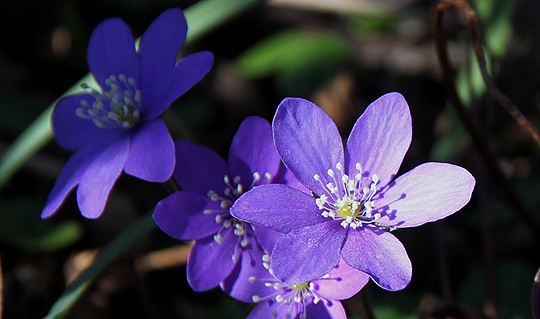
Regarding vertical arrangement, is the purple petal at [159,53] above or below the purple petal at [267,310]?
above

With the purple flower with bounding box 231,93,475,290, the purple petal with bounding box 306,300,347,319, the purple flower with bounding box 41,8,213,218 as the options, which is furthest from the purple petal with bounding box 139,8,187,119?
the purple petal with bounding box 306,300,347,319

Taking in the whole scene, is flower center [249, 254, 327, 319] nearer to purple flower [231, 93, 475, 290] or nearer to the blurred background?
purple flower [231, 93, 475, 290]

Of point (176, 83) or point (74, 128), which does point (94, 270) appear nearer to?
point (74, 128)

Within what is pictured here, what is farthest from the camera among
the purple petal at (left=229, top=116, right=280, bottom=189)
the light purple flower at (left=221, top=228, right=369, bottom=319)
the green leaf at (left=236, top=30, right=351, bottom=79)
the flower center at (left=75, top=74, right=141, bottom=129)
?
the green leaf at (left=236, top=30, right=351, bottom=79)

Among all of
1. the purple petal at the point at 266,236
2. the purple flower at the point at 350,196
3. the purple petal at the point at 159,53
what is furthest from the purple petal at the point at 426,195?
the purple petal at the point at 159,53

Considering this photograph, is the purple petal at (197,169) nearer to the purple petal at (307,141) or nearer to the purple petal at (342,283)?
the purple petal at (307,141)

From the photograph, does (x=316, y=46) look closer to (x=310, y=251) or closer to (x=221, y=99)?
(x=221, y=99)

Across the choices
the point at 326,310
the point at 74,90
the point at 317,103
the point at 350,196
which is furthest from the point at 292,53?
the point at 326,310
